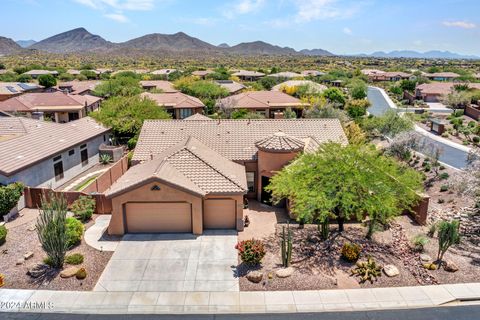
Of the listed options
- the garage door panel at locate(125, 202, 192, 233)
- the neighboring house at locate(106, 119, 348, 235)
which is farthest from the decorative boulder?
the garage door panel at locate(125, 202, 192, 233)

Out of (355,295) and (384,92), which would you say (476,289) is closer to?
(355,295)

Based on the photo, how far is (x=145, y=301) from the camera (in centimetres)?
1544

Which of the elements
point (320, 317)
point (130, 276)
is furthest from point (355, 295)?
point (130, 276)

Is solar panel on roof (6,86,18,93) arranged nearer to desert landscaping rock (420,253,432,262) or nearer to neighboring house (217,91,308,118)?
neighboring house (217,91,308,118)

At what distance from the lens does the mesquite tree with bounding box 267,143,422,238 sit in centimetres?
1856

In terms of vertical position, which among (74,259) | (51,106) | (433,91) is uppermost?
(433,91)

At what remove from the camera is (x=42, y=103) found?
5300 cm

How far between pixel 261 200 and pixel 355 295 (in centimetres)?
1192

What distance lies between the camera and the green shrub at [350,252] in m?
18.2

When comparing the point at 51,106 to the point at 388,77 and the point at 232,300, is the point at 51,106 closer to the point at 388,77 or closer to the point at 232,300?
the point at 232,300

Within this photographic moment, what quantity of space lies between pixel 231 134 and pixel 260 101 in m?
29.0

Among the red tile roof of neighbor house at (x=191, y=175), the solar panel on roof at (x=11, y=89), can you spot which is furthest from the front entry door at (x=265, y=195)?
the solar panel on roof at (x=11, y=89)

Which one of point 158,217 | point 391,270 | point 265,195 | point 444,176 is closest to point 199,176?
point 158,217

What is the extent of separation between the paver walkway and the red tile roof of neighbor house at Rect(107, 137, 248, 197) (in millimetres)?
6426
